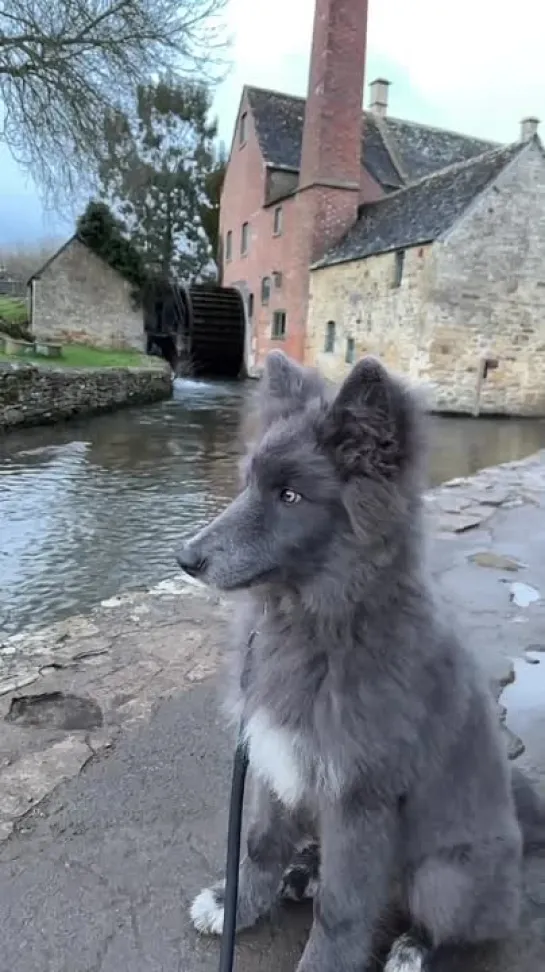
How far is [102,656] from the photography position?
139 inches

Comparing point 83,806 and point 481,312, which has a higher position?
point 481,312

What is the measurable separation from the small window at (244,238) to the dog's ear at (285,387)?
103 ft

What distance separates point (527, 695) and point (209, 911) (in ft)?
6.06

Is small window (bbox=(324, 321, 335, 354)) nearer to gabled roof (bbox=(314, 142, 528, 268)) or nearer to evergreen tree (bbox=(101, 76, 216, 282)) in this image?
gabled roof (bbox=(314, 142, 528, 268))

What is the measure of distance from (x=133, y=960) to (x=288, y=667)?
947 mm

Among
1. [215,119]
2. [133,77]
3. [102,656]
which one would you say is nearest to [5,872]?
[102,656]

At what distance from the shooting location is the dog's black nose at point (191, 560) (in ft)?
5.17

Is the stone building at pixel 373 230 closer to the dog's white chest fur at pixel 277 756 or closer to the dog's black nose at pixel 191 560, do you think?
the dog's white chest fur at pixel 277 756

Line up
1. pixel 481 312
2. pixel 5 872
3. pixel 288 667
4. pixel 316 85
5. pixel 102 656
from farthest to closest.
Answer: pixel 316 85, pixel 481 312, pixel 102 656, pixel 5 872, pixel 288 667

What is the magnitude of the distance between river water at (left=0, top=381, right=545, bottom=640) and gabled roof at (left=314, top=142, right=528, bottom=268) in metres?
6.33

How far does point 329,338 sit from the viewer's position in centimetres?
2455

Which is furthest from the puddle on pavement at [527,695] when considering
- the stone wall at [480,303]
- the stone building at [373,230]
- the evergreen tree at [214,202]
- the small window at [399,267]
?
the evergreen tree at [214,202]

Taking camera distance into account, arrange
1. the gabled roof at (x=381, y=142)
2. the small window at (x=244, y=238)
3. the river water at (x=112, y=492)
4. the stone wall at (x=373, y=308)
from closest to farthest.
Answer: the river water at (x=112, y=492), the stone wall at (x=373, y=308), the gabled roof at (x=381, y=142), the small window at (x=244, y=238)

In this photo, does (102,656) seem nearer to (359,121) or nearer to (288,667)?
(288,667)
